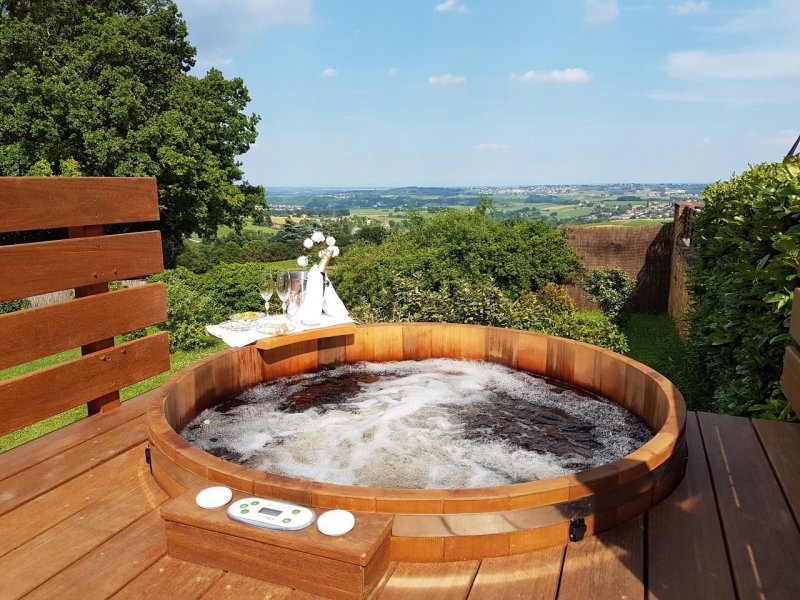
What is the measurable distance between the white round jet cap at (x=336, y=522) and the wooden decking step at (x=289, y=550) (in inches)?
0.6

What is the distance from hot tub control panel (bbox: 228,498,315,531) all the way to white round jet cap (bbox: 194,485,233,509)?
43 mm

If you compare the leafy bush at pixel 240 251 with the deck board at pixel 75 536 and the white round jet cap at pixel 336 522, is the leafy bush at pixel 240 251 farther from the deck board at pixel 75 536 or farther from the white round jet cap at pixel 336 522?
the white round jet cap at pixel 336 522

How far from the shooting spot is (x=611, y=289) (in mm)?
11500

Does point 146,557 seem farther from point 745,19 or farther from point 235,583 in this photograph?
point 745,19

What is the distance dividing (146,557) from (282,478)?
0.41 m

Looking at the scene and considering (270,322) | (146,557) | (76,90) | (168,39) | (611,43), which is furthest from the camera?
(611,43)

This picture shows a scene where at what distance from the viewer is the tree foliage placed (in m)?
12.7

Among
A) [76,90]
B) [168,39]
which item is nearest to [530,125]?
[168,39]

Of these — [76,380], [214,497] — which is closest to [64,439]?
[76,380]

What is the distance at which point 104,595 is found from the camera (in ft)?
4.50

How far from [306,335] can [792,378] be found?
2.36 meters

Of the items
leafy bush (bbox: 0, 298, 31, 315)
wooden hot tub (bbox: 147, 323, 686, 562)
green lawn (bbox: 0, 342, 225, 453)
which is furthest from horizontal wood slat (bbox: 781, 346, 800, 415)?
leafy bush (bbox: 0, 298, 31, 315)

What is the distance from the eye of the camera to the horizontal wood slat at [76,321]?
2193 millimetres

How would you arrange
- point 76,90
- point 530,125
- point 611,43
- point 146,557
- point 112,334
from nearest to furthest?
point 146,557
point 112,334
point 76,90
point 611,43
point 530,125
